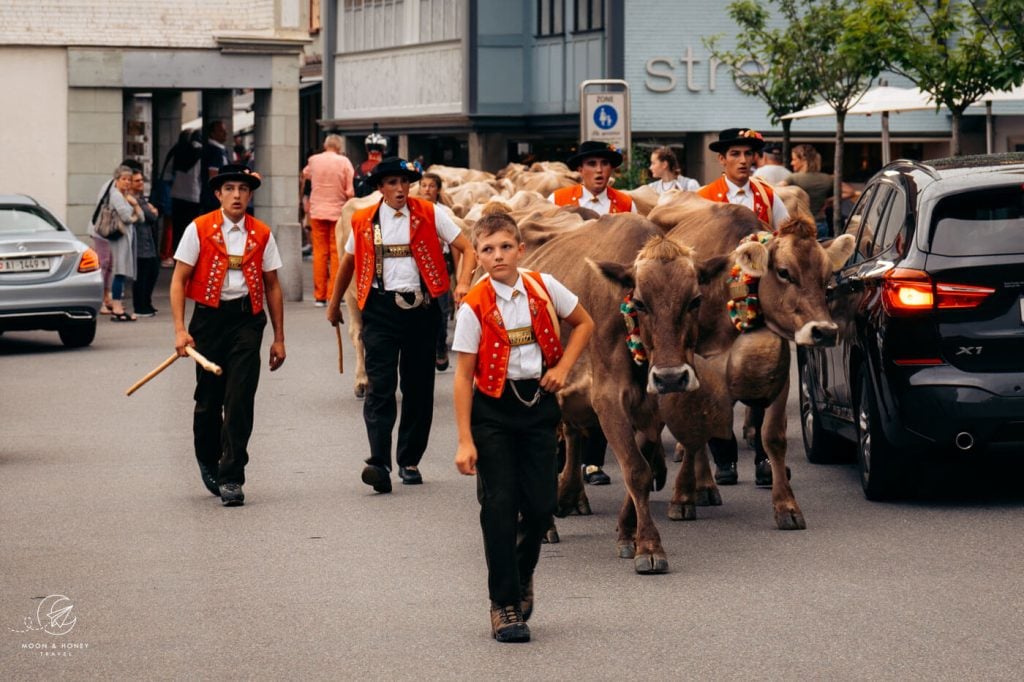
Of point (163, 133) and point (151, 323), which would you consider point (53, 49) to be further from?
point (163, 133)

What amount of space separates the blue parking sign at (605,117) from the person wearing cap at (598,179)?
1223 centimetres

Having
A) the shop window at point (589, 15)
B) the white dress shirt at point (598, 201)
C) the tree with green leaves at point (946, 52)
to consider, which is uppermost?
the shop window at point (589, 15)

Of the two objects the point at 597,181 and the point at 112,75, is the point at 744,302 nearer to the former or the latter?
the point at 597,181

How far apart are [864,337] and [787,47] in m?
19.7

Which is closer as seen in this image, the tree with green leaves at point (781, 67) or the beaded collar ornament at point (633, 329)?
the beaded collar ornament at point (633, 329)

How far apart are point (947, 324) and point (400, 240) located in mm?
3343

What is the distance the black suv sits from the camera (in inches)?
417

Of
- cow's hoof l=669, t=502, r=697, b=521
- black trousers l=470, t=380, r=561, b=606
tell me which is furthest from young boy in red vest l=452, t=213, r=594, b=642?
cow's hoof l=669, t=502, r=697, b=521

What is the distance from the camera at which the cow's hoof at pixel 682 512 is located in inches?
423

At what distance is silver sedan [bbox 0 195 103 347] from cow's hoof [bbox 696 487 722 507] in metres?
11.9

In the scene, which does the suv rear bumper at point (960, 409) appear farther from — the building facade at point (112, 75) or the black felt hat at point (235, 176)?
the building facade at point (112, 75)

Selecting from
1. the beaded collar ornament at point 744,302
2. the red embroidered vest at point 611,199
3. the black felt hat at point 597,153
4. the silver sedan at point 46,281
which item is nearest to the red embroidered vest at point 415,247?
the black felt hat at point 597,153

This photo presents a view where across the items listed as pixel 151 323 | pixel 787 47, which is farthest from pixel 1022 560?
pixel 787 47

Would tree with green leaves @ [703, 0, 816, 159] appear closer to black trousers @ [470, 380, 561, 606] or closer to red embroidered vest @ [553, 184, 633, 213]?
red embroidered vest @ [553, 184, 633, 213]
